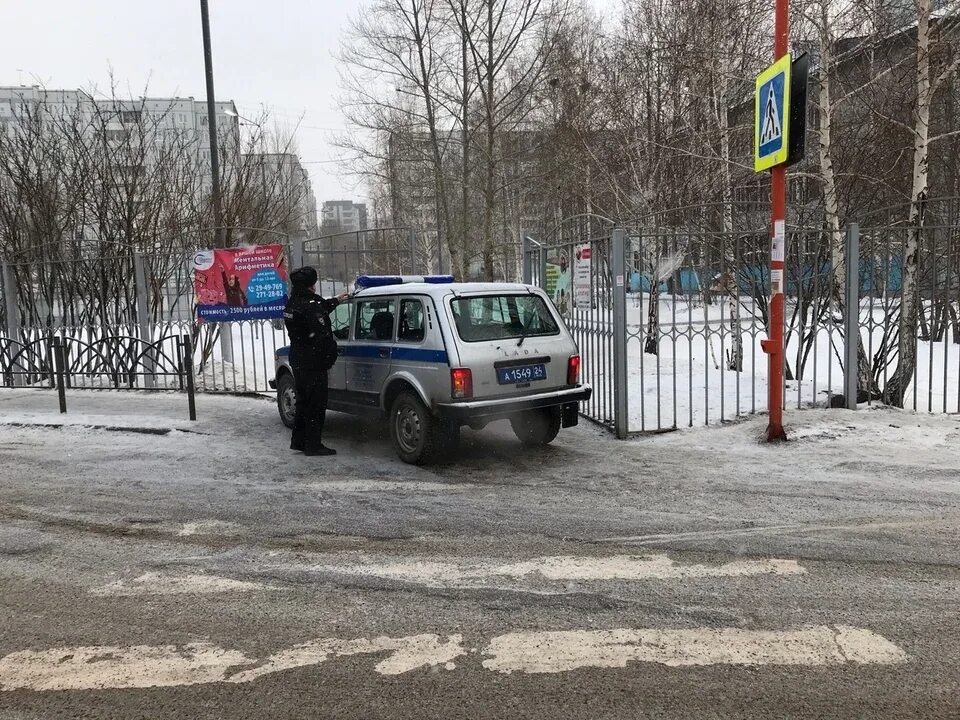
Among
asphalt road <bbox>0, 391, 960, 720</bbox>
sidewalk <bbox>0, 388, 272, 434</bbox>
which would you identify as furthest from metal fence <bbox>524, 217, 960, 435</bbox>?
sidewalk <bbox>0, 388, 272, 434</bbox>

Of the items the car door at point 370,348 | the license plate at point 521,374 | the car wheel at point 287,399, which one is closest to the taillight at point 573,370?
the license plate at point 521,374

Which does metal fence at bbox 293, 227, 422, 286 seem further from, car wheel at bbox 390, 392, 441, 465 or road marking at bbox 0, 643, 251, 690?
road marking at bbox 0, 643, 251, 690

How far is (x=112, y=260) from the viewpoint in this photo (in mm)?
13391

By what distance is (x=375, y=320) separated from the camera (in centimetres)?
816

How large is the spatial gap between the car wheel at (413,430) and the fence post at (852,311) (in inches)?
194

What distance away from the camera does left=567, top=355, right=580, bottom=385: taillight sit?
303 inches

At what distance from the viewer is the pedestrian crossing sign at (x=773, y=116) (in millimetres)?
7098

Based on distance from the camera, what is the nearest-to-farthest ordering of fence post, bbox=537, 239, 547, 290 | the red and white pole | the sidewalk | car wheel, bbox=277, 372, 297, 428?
the red and white pole
car wheel, bbox=277, 372, 297, 428
the sidewalk
fence post, bbox=537, 239, 547, 290

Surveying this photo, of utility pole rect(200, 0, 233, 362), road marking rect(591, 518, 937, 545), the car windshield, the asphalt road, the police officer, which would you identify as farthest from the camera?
utility pole rect(200, 0, 233, 362)

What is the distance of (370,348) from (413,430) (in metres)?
1.16

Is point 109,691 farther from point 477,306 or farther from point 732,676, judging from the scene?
point 477,306

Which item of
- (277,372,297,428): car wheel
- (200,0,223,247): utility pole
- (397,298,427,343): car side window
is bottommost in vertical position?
(277,372,297,428): car wheel

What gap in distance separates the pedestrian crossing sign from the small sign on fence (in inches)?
276

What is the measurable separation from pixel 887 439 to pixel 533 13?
16486 millimetres
